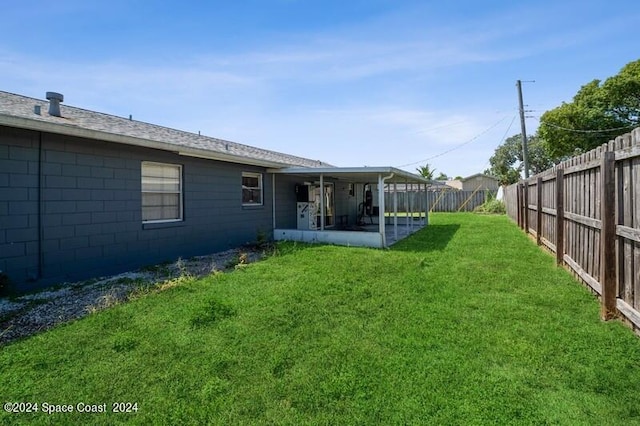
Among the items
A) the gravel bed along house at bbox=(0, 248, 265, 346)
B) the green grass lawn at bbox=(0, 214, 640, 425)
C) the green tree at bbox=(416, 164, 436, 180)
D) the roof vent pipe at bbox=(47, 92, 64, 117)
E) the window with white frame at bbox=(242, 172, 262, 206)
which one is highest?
the green tree at bbox=(416, 164, 436, 180)

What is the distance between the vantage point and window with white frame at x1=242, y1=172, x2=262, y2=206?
34.2 feet

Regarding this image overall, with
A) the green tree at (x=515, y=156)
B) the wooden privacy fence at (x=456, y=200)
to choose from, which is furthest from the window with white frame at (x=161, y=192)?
the green tree at (x=515, y=156)

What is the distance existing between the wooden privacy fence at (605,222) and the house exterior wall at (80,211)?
7.46 metres

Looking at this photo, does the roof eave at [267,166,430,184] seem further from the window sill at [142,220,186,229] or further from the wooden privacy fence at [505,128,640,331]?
the wooden privacy fence at [505,128,640,331]

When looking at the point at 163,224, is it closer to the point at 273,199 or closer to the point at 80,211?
the point at 80,211

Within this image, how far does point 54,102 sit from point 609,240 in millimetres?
8681

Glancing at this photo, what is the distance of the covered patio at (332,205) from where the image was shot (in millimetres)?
10008

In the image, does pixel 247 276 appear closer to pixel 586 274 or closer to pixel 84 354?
pixel 84 354

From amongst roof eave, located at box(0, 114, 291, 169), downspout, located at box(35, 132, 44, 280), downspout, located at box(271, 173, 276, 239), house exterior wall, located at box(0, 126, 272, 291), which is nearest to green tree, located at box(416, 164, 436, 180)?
downspout, located at box(271, 173, 276, 239)

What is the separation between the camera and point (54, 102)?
6473 millimetres

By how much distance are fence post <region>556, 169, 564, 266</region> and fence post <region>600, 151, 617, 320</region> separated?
8.97 feet

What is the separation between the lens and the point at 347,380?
2.90 metres

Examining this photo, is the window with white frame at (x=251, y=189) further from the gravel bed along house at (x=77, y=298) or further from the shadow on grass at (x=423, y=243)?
the shadow on grass at (x=423, y=243)

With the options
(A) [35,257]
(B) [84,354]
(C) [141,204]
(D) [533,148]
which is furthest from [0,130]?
(D) [533,148]
